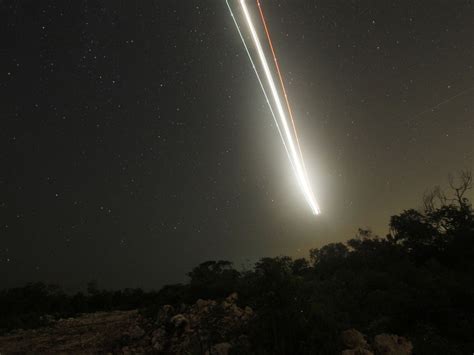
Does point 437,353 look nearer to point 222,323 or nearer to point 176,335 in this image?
point 222,323

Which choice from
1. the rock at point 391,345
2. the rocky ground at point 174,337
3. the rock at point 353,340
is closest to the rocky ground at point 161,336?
the rocky ground at point 174,337

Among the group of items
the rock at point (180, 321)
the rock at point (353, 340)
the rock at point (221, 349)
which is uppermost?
the rock at point (180, 321)

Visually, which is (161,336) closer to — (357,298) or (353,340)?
(353,340)

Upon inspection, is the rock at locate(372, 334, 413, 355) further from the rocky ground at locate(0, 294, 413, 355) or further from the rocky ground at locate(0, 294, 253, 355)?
the rocky ground at locate(0, 294, 253, 355)

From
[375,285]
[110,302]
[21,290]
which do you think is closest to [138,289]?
[110,302]

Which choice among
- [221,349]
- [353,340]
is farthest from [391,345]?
[221,349]

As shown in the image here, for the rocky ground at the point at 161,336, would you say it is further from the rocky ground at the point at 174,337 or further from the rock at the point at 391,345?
the rock at the point at 391,345

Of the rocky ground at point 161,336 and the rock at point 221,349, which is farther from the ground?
the rocky ground at point 161,336

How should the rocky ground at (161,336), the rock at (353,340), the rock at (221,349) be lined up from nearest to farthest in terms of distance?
the rock at (353,340) < the rock at (221,349) < the rocky ground at (161,336)
